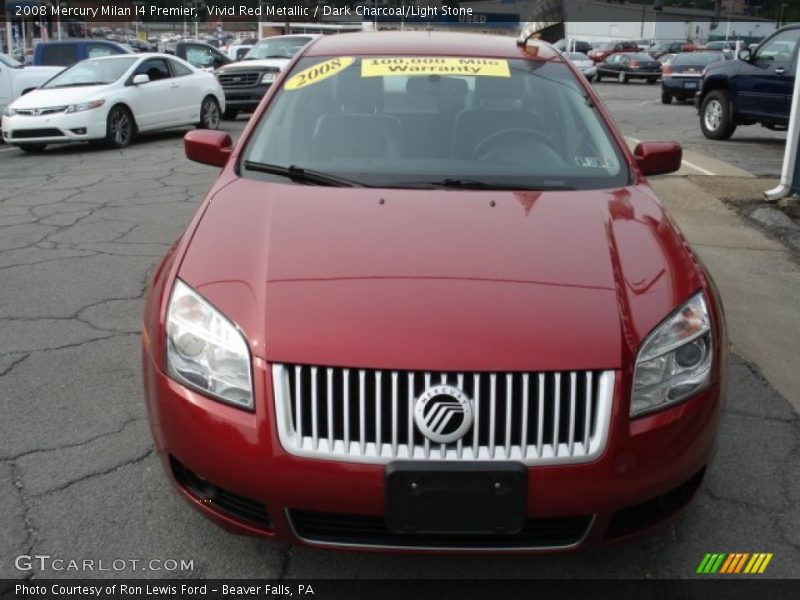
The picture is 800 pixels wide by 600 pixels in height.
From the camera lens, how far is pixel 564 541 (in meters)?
2.30

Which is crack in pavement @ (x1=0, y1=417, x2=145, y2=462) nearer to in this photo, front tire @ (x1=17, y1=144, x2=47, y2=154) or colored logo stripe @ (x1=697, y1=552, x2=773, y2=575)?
colored logo stripe @ (x1=697, y1=552, x2=773, y2=575)

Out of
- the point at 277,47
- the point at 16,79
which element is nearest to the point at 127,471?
the point at 16,79

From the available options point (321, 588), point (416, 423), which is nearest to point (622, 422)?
point (416, 423)

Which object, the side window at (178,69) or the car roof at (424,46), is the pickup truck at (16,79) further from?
the car roof at (424,46)

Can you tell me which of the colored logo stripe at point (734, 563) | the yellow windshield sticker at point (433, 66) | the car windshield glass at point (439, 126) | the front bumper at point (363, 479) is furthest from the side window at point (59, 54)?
the colored logo stripe at point (734, 563)

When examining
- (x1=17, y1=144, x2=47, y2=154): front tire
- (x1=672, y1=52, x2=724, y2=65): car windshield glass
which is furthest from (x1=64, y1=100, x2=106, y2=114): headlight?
(x1=672, y1=52, x2=724, y2=65): car windshield glass

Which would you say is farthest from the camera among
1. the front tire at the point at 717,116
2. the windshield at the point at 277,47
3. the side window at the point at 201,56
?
the side window at the point at 201,56

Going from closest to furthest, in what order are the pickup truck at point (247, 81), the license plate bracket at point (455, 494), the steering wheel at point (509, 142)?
the license plate bracket at point (455, 494), the steering wheel at point (509, 142), the pickup truck at point (247, 81)

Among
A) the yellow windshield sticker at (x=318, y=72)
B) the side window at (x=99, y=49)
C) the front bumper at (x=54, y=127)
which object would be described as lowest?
the front bumper at (x=54, y=127)

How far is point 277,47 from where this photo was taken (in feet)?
59.2

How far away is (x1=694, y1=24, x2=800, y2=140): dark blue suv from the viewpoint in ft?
39.4

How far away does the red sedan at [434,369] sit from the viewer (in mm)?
2174

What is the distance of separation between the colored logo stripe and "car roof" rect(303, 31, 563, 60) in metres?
2.43

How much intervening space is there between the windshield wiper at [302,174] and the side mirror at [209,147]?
0.62m
